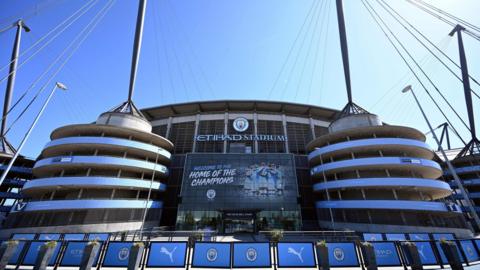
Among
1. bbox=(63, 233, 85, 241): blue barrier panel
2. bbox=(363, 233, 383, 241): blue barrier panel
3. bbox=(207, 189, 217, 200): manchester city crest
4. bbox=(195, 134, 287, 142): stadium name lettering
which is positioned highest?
bbox=(195, 134, 287, 142): stadium name lettering

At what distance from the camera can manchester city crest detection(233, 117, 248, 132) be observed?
4762 centimetres

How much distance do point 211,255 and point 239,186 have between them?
76.7ft

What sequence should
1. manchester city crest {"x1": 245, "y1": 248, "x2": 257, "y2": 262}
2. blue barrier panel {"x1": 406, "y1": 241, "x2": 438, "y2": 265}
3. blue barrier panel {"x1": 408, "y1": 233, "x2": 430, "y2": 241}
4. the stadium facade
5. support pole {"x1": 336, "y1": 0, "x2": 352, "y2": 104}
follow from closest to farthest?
manchester city crest {"x1": 245, "y1": 248, "x2": 257, "y2": 262}, blue barrier panel {"x1": 406, "y1": 241, "x2": 438, "y2": 265}, blue barrier panel {"x1": 408, "y1": 233, "x2": 430, "y2": 241}, the stadium facade, support pole {"x1": 336, "y1": 0, "x2": 352, "y2": 104}

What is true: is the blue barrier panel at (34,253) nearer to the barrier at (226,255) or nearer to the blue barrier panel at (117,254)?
the barrier at (226,255)

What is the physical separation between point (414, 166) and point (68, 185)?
180 feet

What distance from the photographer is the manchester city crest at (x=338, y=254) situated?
1130cm

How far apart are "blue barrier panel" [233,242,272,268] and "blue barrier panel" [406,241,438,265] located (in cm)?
854

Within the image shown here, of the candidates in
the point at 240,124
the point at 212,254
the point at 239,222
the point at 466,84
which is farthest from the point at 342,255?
the point at 466,84

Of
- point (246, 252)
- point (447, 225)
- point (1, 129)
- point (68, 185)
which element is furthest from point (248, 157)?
point (1, 129)

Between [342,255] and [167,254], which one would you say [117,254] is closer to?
[167,254]

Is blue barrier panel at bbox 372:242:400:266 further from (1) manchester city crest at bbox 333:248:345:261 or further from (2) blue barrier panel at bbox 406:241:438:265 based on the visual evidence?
(1) manchester city crest at bbox 333:248:345:261

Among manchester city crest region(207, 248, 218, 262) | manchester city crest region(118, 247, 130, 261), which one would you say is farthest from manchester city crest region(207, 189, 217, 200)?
manchester city crest region(207, 248, 218, 262)

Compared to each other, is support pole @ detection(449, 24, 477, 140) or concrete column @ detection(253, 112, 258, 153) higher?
support pole @ detection(449, 24, 477, 140)

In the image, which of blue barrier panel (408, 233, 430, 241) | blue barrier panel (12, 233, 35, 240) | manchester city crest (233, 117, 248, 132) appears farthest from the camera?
manchester city crest (233, 117, 248, 132)
